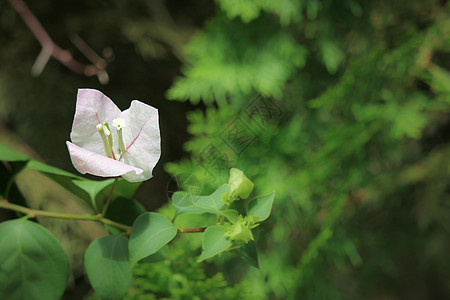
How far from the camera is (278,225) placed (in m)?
0.46

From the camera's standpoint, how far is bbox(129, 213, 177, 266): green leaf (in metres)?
0.17

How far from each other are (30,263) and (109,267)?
4cm

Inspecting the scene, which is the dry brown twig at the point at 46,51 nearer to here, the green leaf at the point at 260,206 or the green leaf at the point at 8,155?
the green leaf at the point at 8,155

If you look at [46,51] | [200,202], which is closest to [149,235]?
[200,202]

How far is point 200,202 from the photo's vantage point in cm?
18

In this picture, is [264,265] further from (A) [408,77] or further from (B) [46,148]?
(B) [46,148]

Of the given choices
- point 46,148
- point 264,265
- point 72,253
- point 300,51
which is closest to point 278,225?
point 264,265

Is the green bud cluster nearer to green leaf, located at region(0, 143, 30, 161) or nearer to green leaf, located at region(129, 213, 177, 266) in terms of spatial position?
green leaf, located at region(129, 213, 177, 266)

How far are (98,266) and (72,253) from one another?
0.48 m

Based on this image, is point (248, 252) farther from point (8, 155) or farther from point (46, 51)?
Answer: point (46, 51)

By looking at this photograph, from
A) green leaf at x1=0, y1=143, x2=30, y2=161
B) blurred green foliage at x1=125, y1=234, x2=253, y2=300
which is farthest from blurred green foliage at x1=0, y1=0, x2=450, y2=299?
green leaf at x1=0, y1=143, x2=30, y2=161

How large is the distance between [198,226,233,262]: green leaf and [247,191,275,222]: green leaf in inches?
0.6

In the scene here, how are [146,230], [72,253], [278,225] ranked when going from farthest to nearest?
[72,253], [278,225], [146,230]

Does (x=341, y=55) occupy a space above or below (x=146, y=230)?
below
